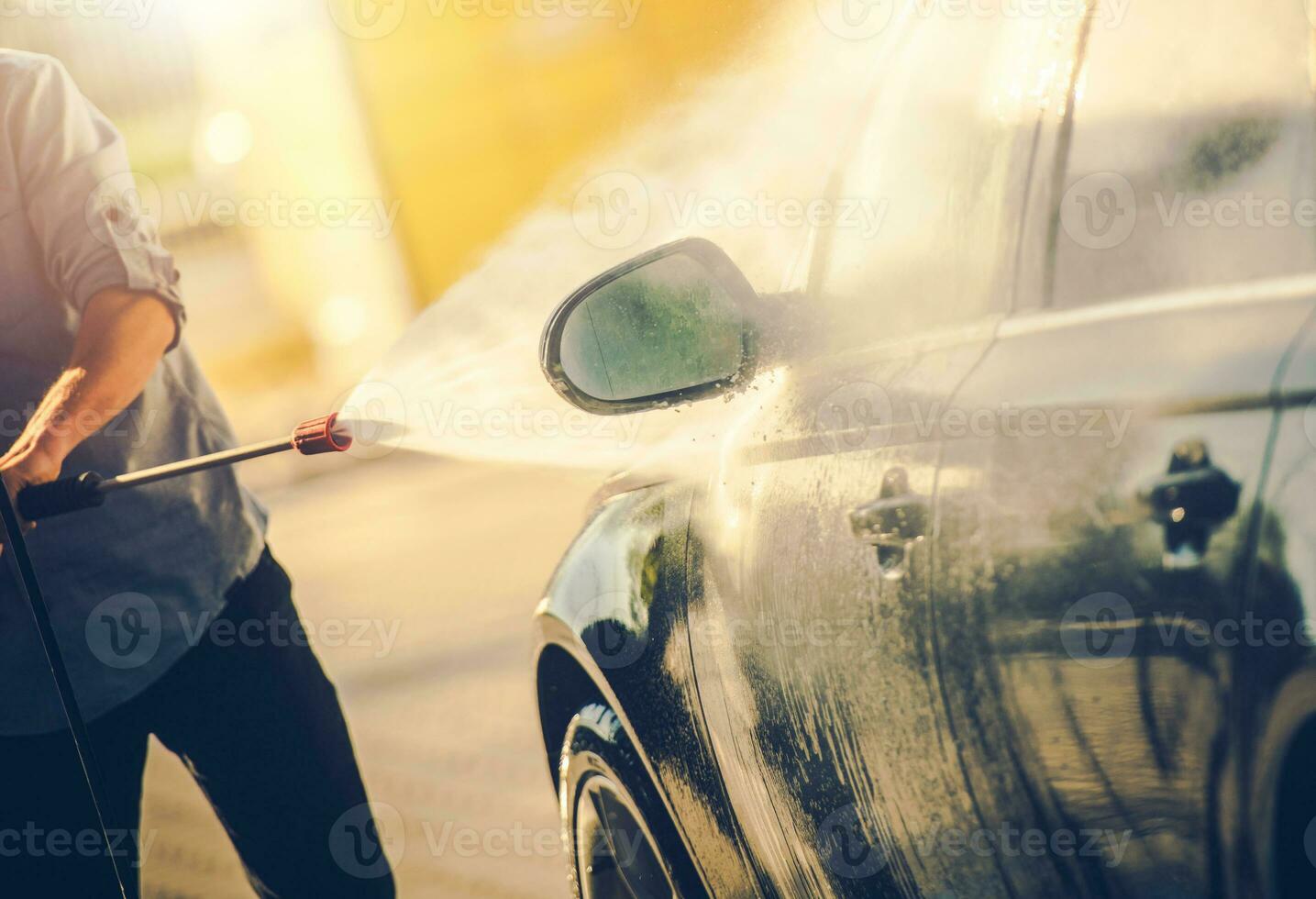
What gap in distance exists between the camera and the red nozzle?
1.89 metres

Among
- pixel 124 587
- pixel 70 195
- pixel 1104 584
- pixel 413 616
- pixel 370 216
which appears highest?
pixel 70 195

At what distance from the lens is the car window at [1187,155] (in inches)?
40.1

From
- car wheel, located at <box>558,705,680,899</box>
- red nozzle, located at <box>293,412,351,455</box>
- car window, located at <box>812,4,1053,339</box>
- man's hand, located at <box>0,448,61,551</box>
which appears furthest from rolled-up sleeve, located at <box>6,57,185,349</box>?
car window, located at <box>812,4,1053,339</box>

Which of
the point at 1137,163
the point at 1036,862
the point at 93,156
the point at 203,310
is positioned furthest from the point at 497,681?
the point at 1137,163

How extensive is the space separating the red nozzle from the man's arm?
1.16ft

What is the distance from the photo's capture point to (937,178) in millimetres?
1388

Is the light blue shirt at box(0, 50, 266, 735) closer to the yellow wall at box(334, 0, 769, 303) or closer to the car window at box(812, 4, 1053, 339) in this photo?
the yellow wall at box(334, 0, 769, 303)

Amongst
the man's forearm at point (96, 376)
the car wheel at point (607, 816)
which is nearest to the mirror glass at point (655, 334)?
the car wheel at point (607, 816)

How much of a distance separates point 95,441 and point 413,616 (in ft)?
2.71

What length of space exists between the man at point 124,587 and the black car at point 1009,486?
2.92 ft

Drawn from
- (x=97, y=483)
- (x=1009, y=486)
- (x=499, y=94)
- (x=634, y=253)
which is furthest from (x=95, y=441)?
(x=1009, y=486)

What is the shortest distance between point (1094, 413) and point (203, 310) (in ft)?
5.73

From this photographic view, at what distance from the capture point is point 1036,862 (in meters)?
1.14

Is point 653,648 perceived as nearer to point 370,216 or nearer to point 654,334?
point 654,334
